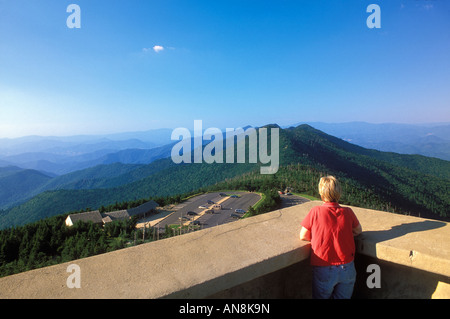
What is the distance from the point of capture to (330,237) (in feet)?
8.48

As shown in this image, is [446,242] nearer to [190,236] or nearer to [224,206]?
[190,236]

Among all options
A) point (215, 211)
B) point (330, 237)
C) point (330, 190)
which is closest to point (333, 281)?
point (330, 237)

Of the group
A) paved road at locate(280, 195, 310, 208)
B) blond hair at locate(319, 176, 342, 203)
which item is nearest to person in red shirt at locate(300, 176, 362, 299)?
blond hair at locate(319, 176, 342, 203)

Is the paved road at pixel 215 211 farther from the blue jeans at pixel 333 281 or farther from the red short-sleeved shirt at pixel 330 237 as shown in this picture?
the red short-sleeved shirt at pixel 330 237

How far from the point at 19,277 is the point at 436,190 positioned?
114889mm

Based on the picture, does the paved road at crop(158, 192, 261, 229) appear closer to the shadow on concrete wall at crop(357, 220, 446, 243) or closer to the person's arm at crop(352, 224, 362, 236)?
the shadow on concrete wall at crop(357, 220, 446, 243)

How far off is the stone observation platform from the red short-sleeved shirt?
0.46 ft

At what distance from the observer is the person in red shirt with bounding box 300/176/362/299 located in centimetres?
256

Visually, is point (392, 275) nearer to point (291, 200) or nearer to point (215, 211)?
point (215, 211)

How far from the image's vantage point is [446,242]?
2510 millimetres

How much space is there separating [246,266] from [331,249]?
3.36 ft

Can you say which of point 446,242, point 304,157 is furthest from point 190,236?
point 304,157

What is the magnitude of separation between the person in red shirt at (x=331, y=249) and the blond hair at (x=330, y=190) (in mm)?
137
